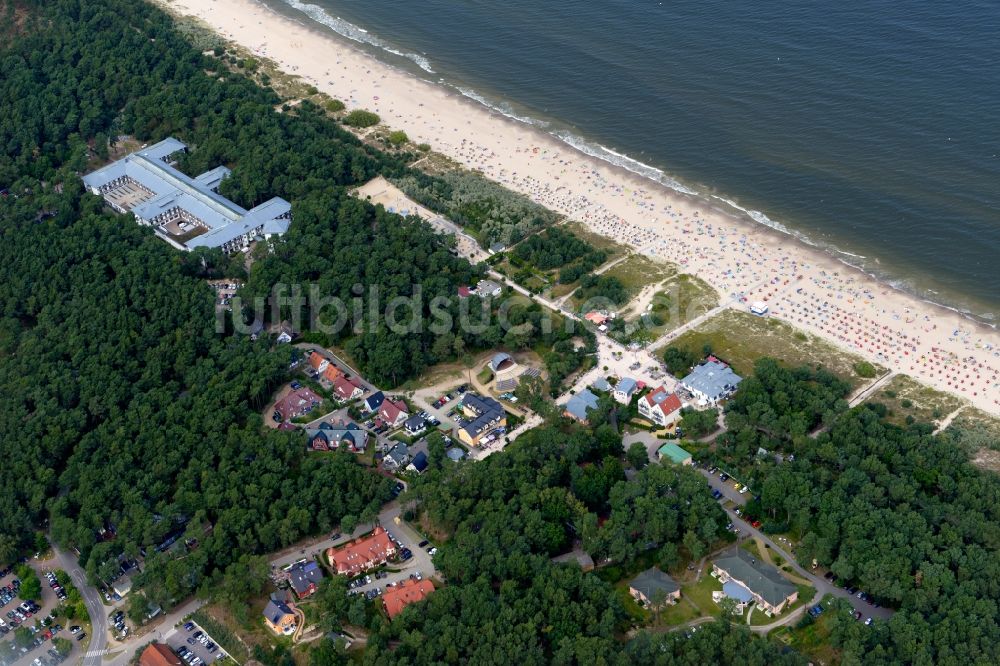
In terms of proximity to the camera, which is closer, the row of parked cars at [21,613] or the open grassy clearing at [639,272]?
the row of parked cars at [21,613]

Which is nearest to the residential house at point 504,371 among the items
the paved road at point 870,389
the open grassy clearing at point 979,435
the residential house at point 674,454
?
the residential house at point 674,454

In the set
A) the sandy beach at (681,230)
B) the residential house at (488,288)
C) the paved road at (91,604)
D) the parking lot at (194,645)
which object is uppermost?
the sandy beach at (681,230)

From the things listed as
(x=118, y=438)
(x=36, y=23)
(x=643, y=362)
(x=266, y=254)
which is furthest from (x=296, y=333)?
(x=36, y=23)

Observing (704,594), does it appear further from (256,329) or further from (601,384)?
(256,329)

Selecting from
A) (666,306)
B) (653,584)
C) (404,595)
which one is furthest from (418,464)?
(666,306)

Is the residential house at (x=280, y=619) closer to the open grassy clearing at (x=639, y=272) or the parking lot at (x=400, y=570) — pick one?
the parking lot at (x=400, y=570)

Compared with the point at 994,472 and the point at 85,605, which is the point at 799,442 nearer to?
the point at 994,472

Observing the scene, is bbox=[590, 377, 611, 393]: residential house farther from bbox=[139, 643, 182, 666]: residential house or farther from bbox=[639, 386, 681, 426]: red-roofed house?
bbox=[139, 643, 182, 666]: residential house
